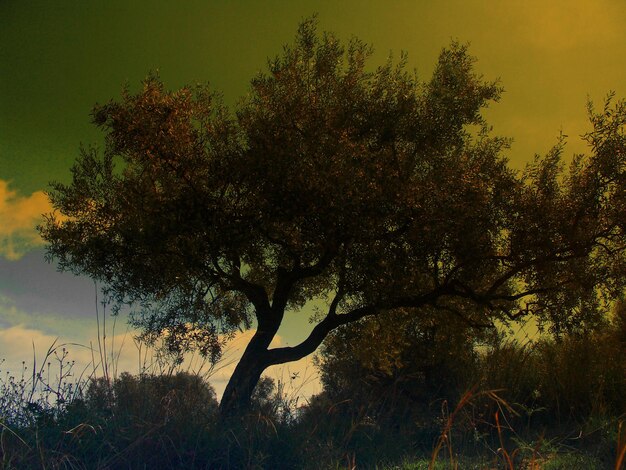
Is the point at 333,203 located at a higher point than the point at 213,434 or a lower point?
higher

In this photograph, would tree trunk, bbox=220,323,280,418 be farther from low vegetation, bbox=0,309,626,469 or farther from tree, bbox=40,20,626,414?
low vegetation, bbox=0,309,626,469

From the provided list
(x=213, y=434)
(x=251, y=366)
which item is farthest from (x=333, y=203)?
(x=213, y=434)

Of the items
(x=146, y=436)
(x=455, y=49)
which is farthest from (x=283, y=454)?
(x=455, y=49)

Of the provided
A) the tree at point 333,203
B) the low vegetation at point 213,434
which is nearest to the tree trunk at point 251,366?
the tree at point 333,203

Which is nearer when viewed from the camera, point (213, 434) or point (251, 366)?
point (213, 434)

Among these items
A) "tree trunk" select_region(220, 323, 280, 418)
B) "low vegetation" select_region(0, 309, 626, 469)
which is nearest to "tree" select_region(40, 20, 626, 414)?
"tree trunk" select_region(220, 323, 280, 418)

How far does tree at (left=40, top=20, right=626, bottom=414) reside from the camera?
1648cm

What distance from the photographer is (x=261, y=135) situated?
1689 centimetres

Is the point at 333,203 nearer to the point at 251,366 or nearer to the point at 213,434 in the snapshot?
the point at 251,366

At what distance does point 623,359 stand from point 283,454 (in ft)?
47.8

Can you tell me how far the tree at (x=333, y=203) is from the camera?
1648 cm

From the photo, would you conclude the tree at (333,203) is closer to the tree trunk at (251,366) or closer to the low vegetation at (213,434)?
the tree trunk at (251,366)

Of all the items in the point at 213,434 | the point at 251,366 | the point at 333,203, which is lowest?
the point at 213,434

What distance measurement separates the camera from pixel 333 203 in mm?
16094
